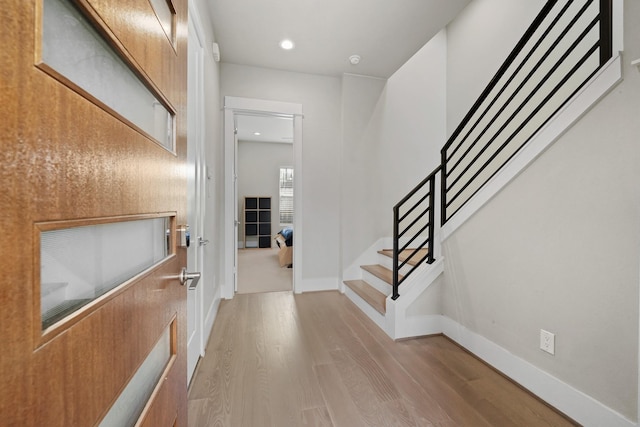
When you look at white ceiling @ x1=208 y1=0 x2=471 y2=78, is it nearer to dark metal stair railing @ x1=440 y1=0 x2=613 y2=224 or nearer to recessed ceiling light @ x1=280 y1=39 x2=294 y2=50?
recessed ceiling light @ x1=280 y1=39 x2=294 y2=50

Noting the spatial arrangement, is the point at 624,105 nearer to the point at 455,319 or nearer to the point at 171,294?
the point at 455,319

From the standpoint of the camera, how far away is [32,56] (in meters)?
0.30

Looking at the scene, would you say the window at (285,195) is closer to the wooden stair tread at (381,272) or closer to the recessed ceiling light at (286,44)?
the wooden stair tread at (381,272)

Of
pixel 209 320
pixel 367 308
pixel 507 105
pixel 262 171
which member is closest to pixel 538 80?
pixel 507 105

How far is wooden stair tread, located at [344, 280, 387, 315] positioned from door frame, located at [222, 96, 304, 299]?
0.72m

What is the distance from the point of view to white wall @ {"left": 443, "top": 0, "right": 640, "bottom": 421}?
122 cm

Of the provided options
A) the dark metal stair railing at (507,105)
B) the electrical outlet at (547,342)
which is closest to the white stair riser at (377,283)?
the dark metal stair railing at (507,105)

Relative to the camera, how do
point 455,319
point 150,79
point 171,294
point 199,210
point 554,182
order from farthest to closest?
point 455,319 < point 199,210 < point 554,182 < point 171,294 < point 150,79

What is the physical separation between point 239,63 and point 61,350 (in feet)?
11.6

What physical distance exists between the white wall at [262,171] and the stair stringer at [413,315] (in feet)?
17.6

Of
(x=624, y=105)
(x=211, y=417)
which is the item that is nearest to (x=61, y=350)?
(x=211, y=417)

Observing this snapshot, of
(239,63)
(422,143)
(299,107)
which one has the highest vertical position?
(239,63)

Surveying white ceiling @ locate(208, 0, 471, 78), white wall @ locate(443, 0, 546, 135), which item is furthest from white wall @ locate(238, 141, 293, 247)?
white wall @ locate(443, 0, 546, 135)

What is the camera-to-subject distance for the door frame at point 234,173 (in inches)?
125
